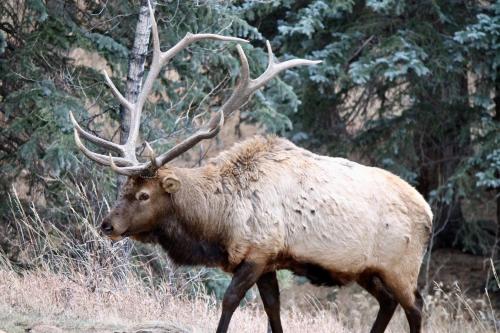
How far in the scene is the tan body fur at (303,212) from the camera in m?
6.51

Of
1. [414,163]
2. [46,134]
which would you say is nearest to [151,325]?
[46,134]

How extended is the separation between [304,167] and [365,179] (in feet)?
1.59

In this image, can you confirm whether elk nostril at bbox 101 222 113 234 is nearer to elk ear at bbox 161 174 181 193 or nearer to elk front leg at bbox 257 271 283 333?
→ elk ear at bbox 161 174 181 193

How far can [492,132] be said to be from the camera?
1180 centimetres

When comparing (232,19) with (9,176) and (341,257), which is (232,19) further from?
(341,257)

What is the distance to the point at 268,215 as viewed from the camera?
6.49 meters

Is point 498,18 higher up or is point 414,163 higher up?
point 498,18

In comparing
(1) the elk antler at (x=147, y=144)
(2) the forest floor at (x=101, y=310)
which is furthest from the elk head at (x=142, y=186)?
(2) the forest floor at (x=101, y=310)

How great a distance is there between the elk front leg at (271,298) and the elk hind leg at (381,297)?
655 millimetres

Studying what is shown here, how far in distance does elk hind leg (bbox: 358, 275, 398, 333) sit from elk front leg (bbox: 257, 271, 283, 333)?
0.66 meters

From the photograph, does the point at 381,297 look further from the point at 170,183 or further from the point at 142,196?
the point at 142,196

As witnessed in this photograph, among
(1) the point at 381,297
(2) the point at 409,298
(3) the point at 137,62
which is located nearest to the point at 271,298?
(1) the point at 381,297

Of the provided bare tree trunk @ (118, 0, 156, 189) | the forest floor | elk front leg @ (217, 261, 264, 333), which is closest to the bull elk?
elk front leg @ (217, 261, 264, 333)

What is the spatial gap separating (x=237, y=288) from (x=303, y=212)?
0.70m
